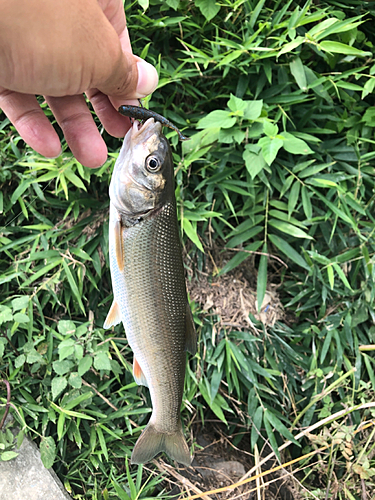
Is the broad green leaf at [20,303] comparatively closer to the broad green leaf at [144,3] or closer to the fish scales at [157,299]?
the fish scales at [157,299]

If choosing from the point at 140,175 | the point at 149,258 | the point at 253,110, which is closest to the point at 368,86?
the point at 253,110

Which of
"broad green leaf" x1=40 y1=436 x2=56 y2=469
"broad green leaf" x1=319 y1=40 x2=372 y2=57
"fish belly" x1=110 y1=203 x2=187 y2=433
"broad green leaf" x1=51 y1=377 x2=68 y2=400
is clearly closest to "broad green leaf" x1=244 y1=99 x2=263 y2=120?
"broad green leaf" x1=319 y1=40 x2=372 y2=57

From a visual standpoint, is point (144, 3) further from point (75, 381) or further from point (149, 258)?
point (75, 381)

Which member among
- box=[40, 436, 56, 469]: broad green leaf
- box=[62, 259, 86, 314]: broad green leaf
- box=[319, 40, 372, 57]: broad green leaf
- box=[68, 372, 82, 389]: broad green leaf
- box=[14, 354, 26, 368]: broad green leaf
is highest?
box=[319, 40, 372, 57]: broad green leaf

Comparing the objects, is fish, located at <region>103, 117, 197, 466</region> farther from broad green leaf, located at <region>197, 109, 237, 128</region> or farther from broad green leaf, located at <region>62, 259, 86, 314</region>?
broad green leaf, located at <region>62, 259, 86, 314</region>

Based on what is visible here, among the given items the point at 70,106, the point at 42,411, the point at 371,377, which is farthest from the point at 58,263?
the point at 371,377

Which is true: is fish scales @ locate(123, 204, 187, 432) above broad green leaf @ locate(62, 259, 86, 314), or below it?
above

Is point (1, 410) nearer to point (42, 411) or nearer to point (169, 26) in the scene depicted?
point (42, 411)

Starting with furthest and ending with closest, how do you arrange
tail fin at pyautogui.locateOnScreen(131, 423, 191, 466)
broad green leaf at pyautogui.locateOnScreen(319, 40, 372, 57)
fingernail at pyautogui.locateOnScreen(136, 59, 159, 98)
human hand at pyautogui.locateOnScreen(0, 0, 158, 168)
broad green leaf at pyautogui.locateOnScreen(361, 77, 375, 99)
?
1. broad green leaf at pyautogui.locateOnScreen(361, 77, 375, 99)
2. broad green leaf at pyautogui.locateOnScreen(319, 40, 372, 57)
3. tail fin at pyautogui.locateOnScreen(131, 423, 191, 466)
4. fingernail at pyautogui.locateOnScreen(136, 59, 159, 98)
5. human hand at pyautogui.locateOnScreen(0, 0, 158, 168)
